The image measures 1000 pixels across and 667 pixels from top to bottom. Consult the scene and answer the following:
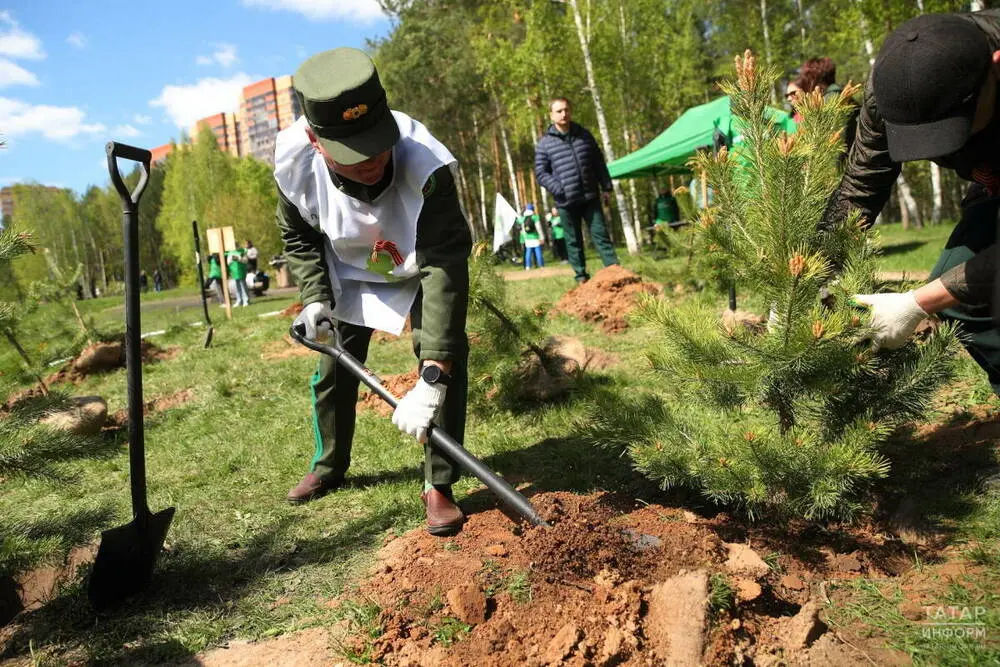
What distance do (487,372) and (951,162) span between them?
258 centimetres

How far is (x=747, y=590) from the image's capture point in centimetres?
→ 194

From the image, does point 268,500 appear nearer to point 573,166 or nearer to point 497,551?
point 497,551

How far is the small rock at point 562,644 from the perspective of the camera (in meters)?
1.78

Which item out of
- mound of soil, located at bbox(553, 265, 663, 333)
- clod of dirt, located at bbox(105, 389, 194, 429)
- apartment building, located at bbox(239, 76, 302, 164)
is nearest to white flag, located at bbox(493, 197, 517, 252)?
mound of soil, located at bbox(553, 265, 663, 333)

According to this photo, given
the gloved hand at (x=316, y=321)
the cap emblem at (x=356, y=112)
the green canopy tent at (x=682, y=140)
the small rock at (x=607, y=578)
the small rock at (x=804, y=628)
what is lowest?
the small rock at (x=804, y=628)

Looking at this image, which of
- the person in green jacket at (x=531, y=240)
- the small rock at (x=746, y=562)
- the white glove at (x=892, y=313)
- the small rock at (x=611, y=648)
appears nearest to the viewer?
the small rock at (x=611, y=648)

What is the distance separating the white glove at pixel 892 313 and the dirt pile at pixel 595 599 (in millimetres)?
731

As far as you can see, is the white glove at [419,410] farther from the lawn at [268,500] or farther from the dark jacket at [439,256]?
the lawn at [268,500]

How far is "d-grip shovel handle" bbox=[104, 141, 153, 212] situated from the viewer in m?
2.38

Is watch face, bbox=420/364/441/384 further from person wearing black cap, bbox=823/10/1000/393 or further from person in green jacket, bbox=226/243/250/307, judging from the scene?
person in green jacket, bbox=226/243/250/307

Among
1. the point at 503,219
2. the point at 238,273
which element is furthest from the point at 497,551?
the point at 238,273

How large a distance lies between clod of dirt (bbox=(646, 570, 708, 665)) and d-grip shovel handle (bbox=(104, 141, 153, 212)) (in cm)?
206

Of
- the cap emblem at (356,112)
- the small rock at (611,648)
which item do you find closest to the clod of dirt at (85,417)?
the cap emblem at (356,112)

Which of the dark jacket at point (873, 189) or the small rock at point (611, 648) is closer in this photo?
the small rock at point (611, 648)
